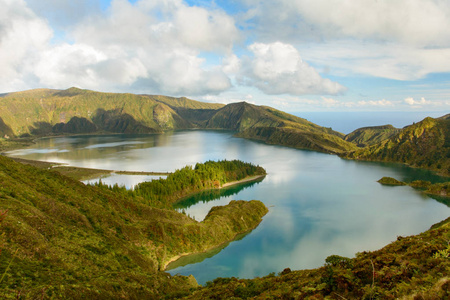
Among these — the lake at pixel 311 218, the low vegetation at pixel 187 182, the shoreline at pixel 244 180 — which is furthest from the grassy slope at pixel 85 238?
the shoreline at pixel 244 180

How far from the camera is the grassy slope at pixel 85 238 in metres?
30.2

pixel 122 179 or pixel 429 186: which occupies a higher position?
pixel 429 186

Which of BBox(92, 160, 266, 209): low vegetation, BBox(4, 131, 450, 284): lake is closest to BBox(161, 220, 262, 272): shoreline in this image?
BBox(4, 131, 450, 284): lake

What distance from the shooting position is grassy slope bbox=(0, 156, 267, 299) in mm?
30189

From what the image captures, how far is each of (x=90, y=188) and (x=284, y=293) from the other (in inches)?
2396

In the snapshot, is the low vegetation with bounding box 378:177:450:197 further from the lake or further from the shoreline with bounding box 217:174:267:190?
the shoreline with bounding box 217:174:267:190

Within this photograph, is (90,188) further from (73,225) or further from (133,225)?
(73,225)

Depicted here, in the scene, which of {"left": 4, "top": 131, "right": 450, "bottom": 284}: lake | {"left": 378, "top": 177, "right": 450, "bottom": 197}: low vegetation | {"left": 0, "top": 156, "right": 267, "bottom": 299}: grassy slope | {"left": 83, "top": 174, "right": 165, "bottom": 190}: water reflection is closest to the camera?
{"left": 0, "top": 156, "right": 267, "bottom": 299}: grassy slope

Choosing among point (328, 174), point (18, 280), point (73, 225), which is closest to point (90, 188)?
point (73, 225)

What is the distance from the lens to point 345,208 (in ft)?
337

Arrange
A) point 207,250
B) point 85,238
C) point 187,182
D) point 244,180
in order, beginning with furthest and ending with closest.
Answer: point 244,180 → point 187,182 → point 207,250 → point 85,238

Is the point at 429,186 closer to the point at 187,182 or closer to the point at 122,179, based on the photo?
the point at 187,182

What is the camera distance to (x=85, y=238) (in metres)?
45.5

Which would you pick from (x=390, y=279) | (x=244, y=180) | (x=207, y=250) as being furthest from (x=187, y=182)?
(x=390, y=279)
